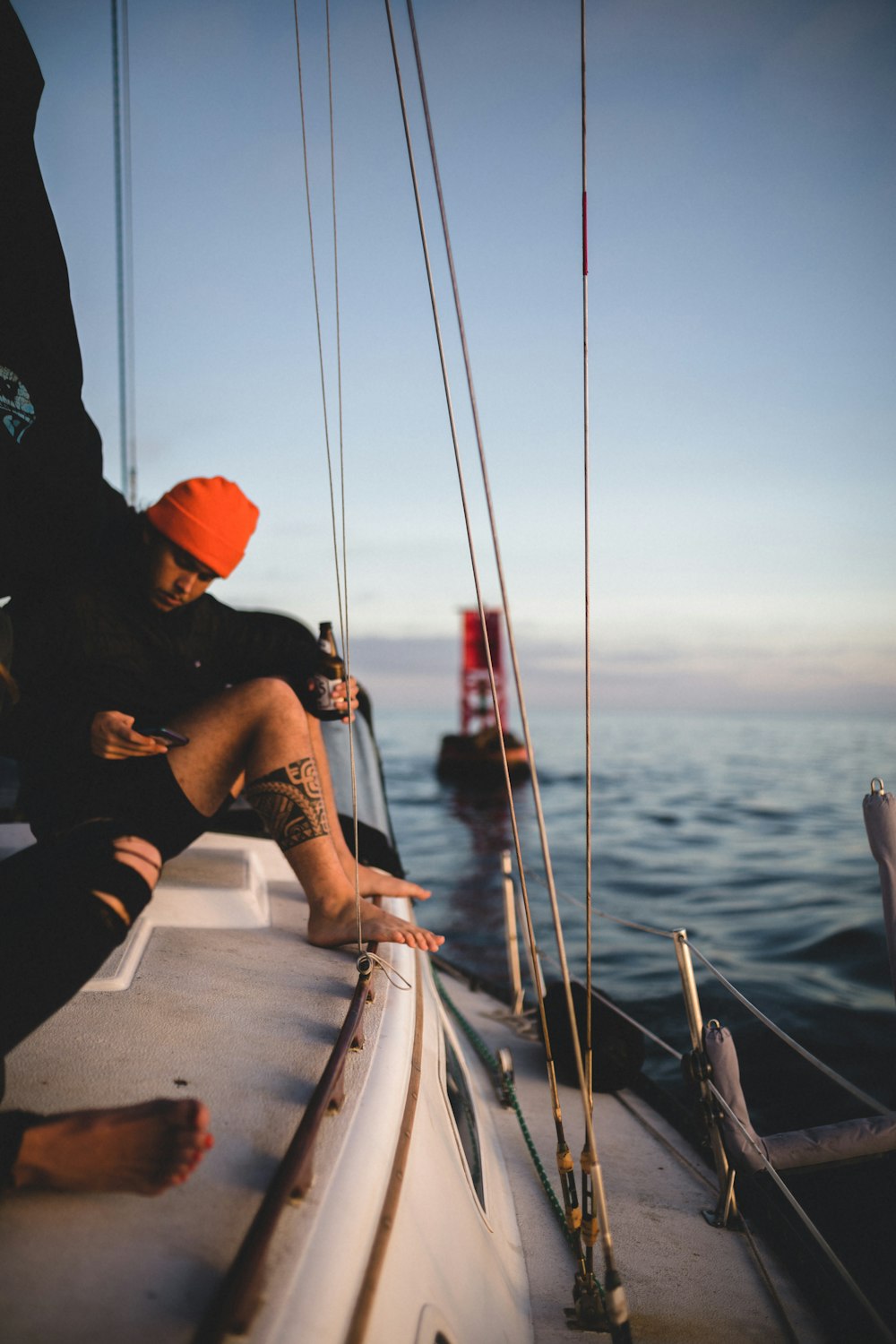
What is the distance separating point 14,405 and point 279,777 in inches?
58.3

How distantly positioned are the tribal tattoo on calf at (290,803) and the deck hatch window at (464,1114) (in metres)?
0.82

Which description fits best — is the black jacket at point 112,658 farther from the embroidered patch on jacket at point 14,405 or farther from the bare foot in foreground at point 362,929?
the bare foot in foreground at point 362,929

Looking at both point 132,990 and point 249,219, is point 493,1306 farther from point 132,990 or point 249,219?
point 249,219

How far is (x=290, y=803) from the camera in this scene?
Answer: 2.46 meters

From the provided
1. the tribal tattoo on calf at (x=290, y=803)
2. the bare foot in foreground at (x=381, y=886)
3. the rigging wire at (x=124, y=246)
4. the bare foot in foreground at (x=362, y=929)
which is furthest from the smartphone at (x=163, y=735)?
the rigging wire at (x=124, y=246)

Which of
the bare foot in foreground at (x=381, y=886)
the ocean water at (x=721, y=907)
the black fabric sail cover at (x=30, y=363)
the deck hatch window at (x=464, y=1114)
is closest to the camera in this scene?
the deck hatch window at (x=464, y=1114)

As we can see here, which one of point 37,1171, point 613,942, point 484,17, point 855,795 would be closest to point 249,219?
point 484,17

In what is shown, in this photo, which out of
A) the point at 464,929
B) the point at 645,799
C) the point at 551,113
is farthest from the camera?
the point at 645,799

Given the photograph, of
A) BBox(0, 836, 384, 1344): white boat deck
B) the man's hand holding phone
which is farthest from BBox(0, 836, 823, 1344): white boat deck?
the man's hand holding phone

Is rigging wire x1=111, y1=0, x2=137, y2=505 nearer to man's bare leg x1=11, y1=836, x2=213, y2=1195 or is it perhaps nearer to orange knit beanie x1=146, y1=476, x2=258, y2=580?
orange knit beanie x1=146, y1=476, x2=258, y2=580

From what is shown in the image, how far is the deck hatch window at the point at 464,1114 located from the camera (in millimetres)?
2160

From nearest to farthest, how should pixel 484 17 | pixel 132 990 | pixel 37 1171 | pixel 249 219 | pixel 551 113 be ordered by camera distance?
1. pixel 37 1171
2. pixel 132 990
3. pixel 484 17
4. pixel 551 113
5. pixel 249 219

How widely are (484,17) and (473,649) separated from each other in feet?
101

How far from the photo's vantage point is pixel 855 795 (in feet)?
73.9
